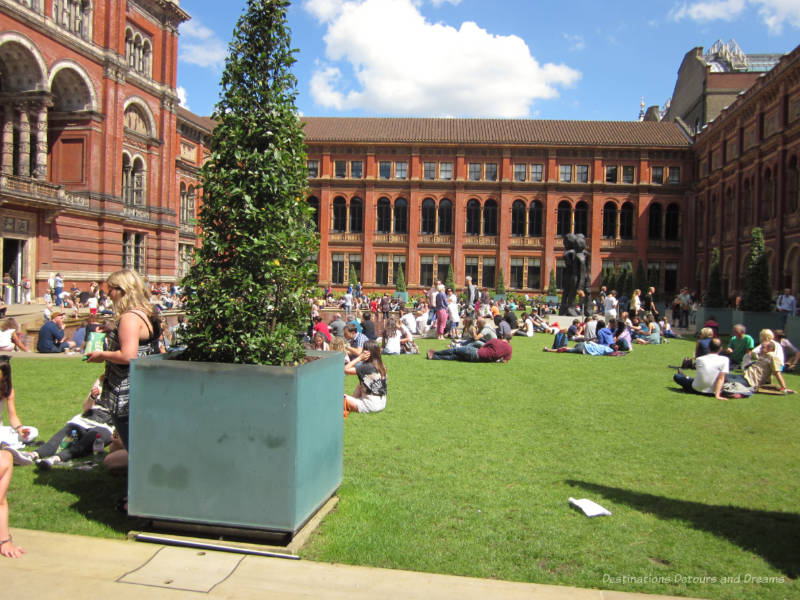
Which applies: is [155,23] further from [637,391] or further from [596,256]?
[596,256]

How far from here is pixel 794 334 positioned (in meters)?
18.1

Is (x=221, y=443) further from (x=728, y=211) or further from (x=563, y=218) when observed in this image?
(x=563, y=218)

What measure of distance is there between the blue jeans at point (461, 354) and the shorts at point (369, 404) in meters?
6.32

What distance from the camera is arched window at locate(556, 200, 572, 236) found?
172 feet

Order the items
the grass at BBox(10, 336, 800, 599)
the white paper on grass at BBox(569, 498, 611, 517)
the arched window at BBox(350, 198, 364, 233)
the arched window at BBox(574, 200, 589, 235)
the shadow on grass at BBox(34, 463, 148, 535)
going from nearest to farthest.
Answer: the grass at BBox(10, 336, 800, 599)
the shadow on grass at BBox(34, 463, 148, 535)
the white paper on grass at BBox(569, 498, 611, 517)
the arched window at BBox(574, 200, 589, 235)
the arched window at BBox(350, 198, 364, 233)

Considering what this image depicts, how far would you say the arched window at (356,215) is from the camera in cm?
5431

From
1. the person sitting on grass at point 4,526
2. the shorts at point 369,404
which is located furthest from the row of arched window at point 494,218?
the person sitting on grass at point 4,526

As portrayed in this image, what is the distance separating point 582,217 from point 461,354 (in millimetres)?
41705

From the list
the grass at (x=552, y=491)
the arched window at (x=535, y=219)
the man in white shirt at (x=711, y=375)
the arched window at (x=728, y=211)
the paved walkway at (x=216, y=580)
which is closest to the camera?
the paved walkway at (x=216, y=580)

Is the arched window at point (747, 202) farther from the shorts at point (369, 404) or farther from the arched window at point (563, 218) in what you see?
the shorts at point (369, 404)

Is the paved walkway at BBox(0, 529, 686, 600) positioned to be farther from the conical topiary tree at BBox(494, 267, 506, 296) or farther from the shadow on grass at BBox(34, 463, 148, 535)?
the conical topiary tree at BBox(494, 267, 506, 296)

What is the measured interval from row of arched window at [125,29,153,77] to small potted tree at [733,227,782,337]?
31.8 meters

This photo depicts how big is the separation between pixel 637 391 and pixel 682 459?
15.2 feet

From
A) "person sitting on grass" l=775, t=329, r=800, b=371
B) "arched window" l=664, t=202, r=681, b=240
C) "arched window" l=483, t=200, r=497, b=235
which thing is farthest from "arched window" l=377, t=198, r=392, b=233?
"person sitting on grass" l=775, t=329, r=800, b=371
